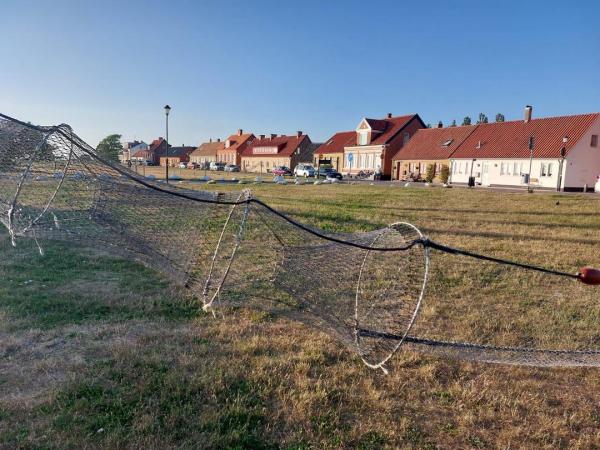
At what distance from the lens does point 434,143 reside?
45625mm

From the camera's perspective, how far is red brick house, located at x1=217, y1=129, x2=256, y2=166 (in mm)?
82188

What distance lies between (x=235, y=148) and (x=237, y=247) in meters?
80.6

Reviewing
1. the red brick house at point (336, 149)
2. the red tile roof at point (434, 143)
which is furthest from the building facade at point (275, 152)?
the red tile roof at point (434, 143)

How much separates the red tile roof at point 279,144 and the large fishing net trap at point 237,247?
64659 mm

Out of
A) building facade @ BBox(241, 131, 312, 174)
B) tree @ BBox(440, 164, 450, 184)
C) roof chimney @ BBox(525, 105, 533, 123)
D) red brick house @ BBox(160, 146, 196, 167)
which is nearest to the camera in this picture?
roof chimney @ BBox(525, 105, 533, 123)

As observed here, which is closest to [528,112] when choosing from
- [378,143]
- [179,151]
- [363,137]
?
[378,143]

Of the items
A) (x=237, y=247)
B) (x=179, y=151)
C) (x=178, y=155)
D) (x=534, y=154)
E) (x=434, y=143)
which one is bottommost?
(x=237, y=247)

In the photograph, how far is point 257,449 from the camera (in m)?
2.88

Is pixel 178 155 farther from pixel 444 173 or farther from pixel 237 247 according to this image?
pixel 237 247

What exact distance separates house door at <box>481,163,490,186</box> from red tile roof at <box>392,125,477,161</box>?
4291mm

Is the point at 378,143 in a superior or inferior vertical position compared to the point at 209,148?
inferior

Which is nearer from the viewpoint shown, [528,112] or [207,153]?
[528,112]

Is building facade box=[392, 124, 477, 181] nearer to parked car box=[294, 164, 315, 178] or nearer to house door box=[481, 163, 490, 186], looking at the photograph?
house door box=[481, 163, 490, 186]

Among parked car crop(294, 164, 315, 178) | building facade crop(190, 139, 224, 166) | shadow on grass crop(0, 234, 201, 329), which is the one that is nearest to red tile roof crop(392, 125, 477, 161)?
parked car crop(294, 164, 315, 178)
